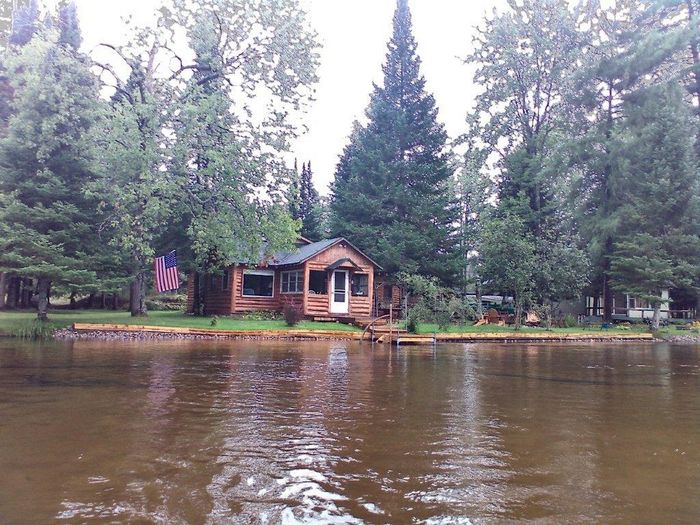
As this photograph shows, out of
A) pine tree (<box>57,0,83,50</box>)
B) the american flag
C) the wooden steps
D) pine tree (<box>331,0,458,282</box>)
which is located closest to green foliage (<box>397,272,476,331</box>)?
the wooden steps

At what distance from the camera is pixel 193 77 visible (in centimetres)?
2572

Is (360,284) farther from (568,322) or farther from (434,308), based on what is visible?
(568,322)

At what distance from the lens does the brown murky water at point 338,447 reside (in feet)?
13.1

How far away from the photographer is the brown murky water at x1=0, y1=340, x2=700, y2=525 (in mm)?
3994

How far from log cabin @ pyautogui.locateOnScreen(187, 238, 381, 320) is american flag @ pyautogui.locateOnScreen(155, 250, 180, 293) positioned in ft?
17.9

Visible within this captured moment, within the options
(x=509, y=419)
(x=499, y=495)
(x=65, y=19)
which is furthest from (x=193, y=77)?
(x=499, y=495)

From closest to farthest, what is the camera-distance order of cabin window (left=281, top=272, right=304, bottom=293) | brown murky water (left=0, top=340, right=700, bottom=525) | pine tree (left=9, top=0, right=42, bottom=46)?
brown murky water (left=0, top=340, right=700, bottom=525), pine tree (left=9, top=0, right=42, bottom=46), cabin window (left=281, top=272, right=304, bottom=293)

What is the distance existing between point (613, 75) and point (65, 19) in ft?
102

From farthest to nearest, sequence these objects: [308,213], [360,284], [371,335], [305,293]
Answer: [308,213], [360,284], [305,293], [371,335]

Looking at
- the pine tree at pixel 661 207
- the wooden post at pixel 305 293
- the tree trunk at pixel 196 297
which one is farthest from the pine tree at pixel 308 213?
the pine tree at pixel 661 207

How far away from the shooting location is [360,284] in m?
31.1

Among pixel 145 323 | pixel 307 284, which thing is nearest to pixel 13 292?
pixel 145 323

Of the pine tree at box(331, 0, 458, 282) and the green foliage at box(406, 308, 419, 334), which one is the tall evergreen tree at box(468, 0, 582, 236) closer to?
the pine tree at box(331, 0, 458, 282)

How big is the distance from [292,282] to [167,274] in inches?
324
